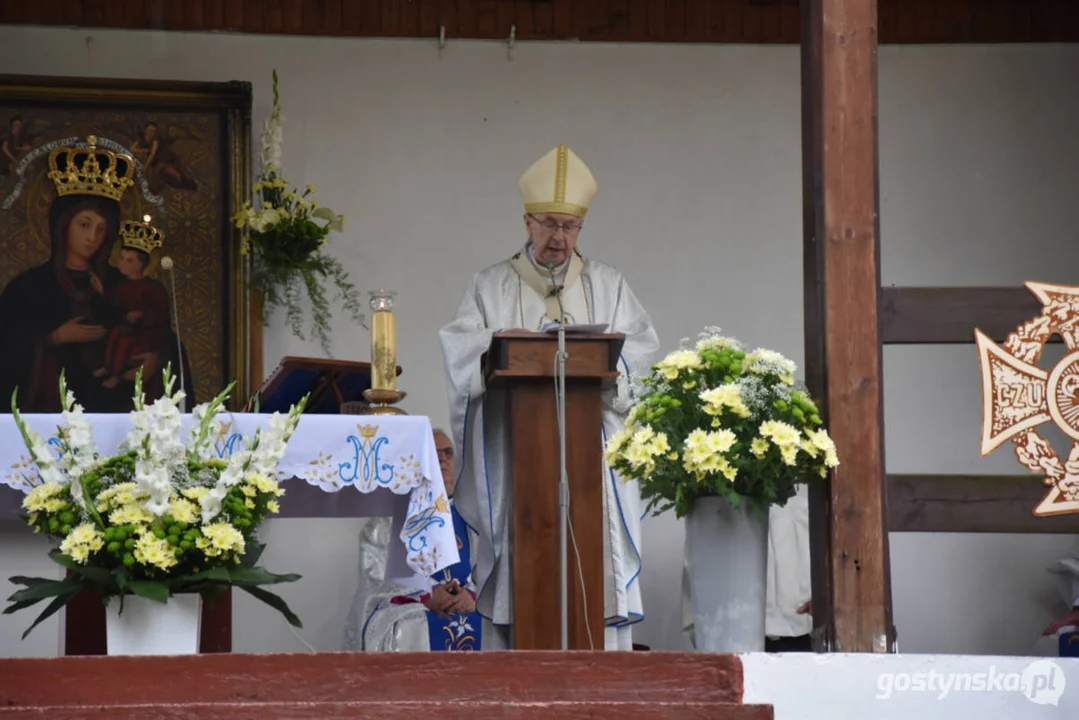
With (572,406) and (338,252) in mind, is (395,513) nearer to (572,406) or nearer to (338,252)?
(572,406)

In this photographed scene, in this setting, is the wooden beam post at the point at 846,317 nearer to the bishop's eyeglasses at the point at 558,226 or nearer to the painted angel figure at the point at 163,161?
the bishop's eyeglasses at the point at 558,226

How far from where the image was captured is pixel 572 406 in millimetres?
5289

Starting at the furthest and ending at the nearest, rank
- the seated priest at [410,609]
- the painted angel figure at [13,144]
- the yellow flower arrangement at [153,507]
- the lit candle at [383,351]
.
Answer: the painted angel figure at [13,144] → the seated priest at [410,609] → the lit candle at [383,351] → the yellow flower arrangement at [153,507]

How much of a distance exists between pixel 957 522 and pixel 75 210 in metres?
4.26

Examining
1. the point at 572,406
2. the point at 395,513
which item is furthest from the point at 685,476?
the point at 395,513

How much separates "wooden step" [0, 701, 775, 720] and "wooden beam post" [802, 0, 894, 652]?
0.78m

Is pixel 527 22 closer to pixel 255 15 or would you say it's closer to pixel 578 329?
pixel 255 15

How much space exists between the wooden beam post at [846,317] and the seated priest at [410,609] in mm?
1996

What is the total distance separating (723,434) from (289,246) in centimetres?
327

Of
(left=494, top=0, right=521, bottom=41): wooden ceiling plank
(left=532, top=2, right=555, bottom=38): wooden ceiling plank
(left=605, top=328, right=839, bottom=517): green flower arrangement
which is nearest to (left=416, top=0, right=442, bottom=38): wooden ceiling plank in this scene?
(left=494, top=0, right=521, bottom=41): wooden ceiling plank

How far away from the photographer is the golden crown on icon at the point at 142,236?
759 cm

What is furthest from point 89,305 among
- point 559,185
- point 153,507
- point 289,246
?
point 153,507

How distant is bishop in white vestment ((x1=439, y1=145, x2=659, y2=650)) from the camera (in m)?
5.79

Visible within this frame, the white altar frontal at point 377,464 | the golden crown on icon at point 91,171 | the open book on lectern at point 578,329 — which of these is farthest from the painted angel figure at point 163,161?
the open book on lectern at point 578,329
